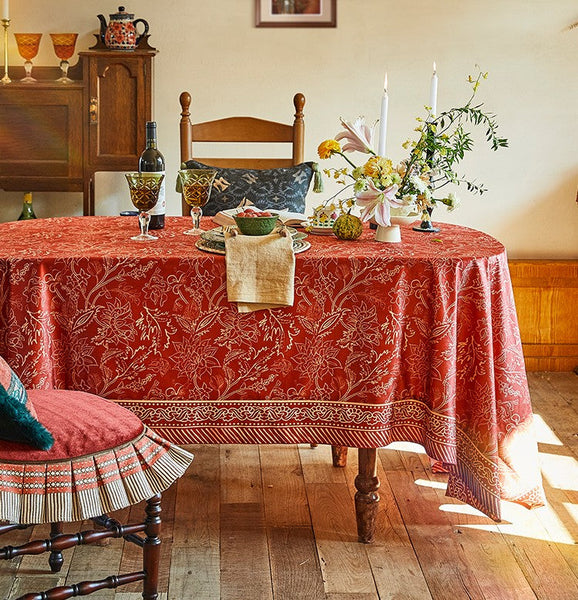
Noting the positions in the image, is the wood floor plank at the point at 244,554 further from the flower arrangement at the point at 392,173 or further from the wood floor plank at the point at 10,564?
the flower arrangement at the point at 392,173

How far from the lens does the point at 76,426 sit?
1800mm

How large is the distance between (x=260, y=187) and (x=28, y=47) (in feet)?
4.40

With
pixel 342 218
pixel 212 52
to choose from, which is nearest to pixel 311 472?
pixel 342 218

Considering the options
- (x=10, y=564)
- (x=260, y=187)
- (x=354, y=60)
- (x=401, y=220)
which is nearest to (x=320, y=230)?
(x=401, y=220)

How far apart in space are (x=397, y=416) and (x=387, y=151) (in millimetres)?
1981

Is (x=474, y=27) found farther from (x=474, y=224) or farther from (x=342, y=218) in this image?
(x=342, y=218)

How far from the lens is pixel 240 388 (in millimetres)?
2271

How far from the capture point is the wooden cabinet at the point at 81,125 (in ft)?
12.2

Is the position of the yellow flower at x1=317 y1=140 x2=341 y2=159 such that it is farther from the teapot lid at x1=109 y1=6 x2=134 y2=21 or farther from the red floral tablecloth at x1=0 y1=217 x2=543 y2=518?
the teapot lid at x1=109 y1=6 x2=134 y2=21

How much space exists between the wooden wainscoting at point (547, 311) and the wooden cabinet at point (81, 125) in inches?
68.4

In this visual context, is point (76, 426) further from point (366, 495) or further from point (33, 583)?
point (366, 495)

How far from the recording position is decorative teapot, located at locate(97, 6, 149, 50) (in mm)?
3727

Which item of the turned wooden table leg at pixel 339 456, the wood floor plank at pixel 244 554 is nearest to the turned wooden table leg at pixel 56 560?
the wood floor plank at pixel 244 554

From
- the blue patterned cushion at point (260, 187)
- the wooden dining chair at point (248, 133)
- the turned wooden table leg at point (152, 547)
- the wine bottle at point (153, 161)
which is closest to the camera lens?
the turned wooden table leg at point (152, 547)
